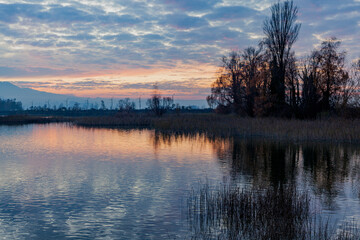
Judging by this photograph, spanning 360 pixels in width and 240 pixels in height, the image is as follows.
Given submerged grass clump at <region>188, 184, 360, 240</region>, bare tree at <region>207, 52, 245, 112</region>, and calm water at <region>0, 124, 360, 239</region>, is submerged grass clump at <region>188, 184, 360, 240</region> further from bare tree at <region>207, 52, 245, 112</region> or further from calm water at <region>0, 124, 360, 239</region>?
bare tree at <region>207, 52, 245, 112</region>

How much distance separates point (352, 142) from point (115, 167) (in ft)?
69.3

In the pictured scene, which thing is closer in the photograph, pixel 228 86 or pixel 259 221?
pixel 259 221

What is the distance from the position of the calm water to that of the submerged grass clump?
623 mm

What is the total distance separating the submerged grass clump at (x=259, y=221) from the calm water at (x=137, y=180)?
0.62m

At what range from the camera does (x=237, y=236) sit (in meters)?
8.63

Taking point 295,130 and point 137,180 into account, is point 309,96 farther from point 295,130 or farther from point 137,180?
point 137,180

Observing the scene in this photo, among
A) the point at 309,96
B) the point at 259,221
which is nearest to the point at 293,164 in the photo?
the point at 259,221

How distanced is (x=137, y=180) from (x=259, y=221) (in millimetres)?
7686

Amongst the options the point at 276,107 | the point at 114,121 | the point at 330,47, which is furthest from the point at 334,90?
the point at 114,121

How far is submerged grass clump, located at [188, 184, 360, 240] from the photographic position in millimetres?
8477

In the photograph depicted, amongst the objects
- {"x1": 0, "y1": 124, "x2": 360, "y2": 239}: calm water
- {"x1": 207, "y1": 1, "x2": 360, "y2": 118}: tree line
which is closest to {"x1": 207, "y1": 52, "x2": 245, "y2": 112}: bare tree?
{"x1": 207, "y1": 1, "x2": 360, "y2": 118}: tree line

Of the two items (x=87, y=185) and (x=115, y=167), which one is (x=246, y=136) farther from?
(x=87, y=185)

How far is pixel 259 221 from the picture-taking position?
369 inches

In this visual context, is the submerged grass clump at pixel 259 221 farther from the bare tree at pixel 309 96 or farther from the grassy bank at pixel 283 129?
the bare tree at pixel 309 96
